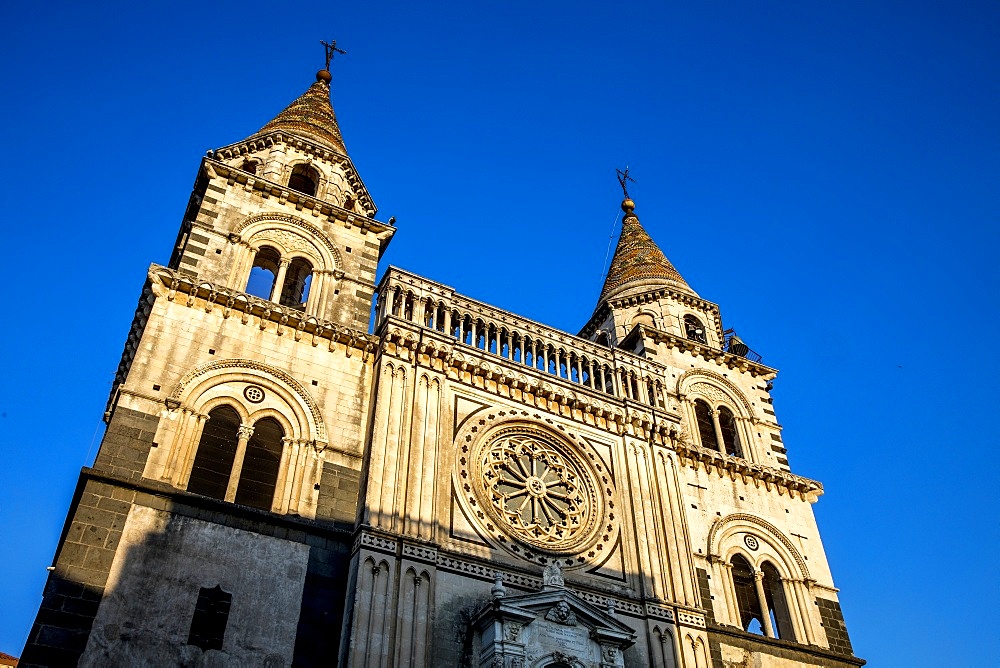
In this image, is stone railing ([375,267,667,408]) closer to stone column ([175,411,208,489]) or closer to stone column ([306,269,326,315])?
stone column ([306,269,326,315])

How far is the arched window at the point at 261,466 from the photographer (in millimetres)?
18438

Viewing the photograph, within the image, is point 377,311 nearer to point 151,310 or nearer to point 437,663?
point 151,310

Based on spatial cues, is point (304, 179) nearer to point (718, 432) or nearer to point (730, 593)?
point (718, 432)

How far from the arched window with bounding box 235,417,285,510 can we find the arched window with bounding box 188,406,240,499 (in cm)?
34

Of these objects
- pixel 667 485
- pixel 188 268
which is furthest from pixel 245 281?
pixel 667 485

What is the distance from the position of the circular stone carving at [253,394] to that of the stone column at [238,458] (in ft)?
2.32

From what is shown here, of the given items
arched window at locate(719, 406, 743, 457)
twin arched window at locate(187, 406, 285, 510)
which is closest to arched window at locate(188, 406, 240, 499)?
twin arched window at locate(187, 406, 285, 510)

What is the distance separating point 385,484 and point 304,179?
11.9m

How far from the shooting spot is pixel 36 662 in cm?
1438

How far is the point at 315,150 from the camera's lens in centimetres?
2720

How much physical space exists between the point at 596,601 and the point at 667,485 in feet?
14.7

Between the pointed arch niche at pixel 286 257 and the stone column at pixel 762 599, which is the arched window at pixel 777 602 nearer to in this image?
the stone column at pixel 762 599

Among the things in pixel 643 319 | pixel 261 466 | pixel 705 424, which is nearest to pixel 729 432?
pixel 705 424

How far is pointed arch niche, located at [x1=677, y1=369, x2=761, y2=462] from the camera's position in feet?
90.2
